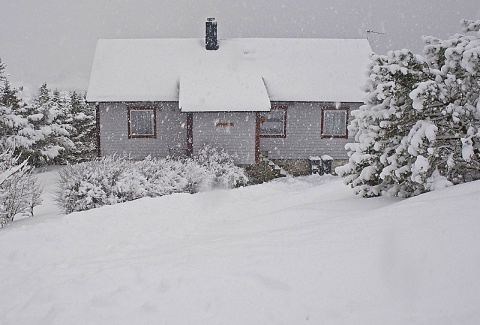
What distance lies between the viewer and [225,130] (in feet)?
61.2

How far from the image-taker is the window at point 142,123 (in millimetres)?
19672

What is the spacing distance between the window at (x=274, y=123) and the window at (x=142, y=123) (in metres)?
5.10

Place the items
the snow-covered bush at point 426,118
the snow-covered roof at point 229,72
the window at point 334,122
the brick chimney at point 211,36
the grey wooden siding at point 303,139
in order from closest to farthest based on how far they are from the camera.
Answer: the snow-covered bush at point 426,118
the snow-covered roof at point 229,72
the grey wooden siding at point 303,139
the window at point 334,122
the brick chimney at point 211,36

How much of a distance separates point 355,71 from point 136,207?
1525 centimetres

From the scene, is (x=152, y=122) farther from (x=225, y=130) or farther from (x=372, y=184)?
(x=372, y=184)

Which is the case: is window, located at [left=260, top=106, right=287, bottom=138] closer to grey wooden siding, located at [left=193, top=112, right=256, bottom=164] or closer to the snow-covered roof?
the snow-covered roof

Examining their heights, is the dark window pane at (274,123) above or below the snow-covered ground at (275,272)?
above

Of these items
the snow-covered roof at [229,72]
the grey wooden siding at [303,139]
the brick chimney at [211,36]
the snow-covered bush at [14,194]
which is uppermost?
the brick chimney at [211,36]

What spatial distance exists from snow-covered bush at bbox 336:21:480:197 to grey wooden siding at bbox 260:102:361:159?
11.7 meters

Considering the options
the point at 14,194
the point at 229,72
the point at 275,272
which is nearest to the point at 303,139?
the point at 229,72

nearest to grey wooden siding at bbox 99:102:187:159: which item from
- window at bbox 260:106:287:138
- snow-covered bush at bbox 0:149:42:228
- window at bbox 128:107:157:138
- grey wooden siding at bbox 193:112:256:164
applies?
window at bbox 128:107:157:138

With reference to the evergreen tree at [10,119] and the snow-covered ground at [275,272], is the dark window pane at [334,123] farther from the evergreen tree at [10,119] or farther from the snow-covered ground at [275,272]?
the evergreen tree at [10,119]

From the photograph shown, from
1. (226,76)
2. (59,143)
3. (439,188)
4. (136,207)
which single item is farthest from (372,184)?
(59,143)

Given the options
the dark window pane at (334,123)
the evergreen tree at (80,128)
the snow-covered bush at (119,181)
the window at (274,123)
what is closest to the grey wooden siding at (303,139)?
the window at (274,123)
